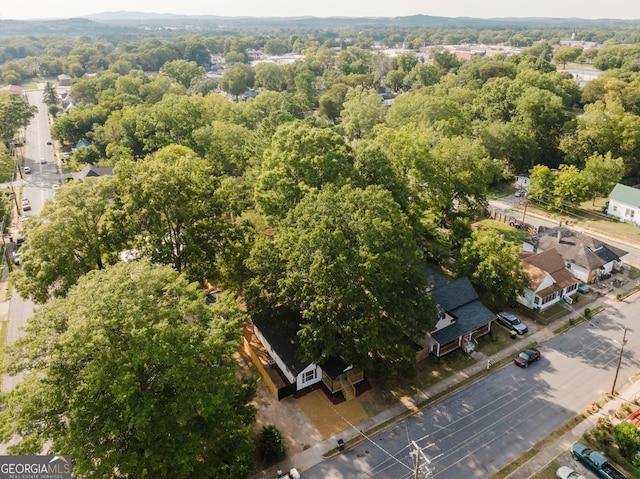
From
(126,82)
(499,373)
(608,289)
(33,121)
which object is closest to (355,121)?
(608,289)

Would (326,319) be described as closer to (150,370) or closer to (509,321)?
(150,370)

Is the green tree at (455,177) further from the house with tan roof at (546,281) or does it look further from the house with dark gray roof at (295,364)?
the house with dark gray roof at (295,364)

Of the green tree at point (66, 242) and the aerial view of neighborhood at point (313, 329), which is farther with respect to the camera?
the green tree at point (66, 242)

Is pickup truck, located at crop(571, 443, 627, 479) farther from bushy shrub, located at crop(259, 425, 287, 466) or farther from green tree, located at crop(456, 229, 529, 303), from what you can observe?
bushy shrub, located at crop(259, 425, 287, 466)

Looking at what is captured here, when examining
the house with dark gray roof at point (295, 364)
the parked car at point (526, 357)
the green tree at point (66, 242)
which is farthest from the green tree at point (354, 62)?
the house with dark gray roof at point (295, 364)

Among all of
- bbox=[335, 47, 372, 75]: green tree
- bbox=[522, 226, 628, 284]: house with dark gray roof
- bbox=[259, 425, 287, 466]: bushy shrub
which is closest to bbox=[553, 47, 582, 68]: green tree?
bbox=[335, 47, 372, 75]: green tree

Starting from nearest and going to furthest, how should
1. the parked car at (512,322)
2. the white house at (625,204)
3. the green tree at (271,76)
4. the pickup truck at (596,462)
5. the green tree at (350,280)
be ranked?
1. the pickup truck at (596,462)
2. the green tree at (350,280)
3. the parked car at (512,322)
4. the white house at (625,204)
5. the green tree at (271,76)
